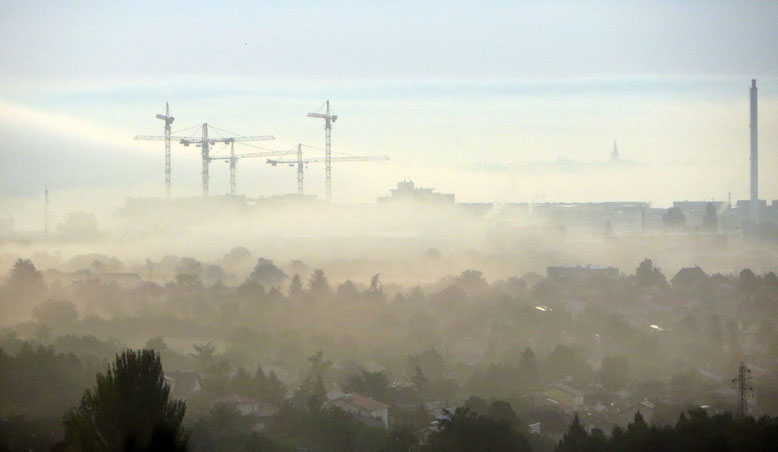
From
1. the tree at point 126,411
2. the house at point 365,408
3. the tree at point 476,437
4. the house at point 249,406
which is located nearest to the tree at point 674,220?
the house at point 365,408

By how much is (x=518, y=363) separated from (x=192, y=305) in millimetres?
16739

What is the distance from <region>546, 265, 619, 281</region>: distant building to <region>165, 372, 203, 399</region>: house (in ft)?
111

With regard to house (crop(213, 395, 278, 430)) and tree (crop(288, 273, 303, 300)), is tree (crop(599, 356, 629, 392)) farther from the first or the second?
tree (crop(288, 273, 303, 300))

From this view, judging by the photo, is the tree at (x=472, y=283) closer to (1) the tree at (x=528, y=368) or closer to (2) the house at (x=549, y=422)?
(1) the tree at (x=528, y=368)

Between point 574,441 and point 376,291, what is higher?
point 376,291

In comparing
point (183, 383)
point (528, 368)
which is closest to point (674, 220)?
point (528, 368)

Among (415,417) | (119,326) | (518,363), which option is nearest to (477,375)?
(518,363)

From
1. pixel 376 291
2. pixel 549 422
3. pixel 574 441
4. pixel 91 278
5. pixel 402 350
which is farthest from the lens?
pixel 91 278

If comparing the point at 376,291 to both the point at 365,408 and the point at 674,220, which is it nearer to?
the point at 365,408

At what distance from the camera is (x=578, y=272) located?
7088 centimetres

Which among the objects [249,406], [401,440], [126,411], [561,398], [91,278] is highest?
[126,411]

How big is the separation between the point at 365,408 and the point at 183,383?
5.45 meters

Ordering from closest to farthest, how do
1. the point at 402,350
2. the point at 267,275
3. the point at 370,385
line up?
the point at 370,385 → the point at 402,350 → the point at 267,275

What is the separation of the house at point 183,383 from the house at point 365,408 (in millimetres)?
3772
